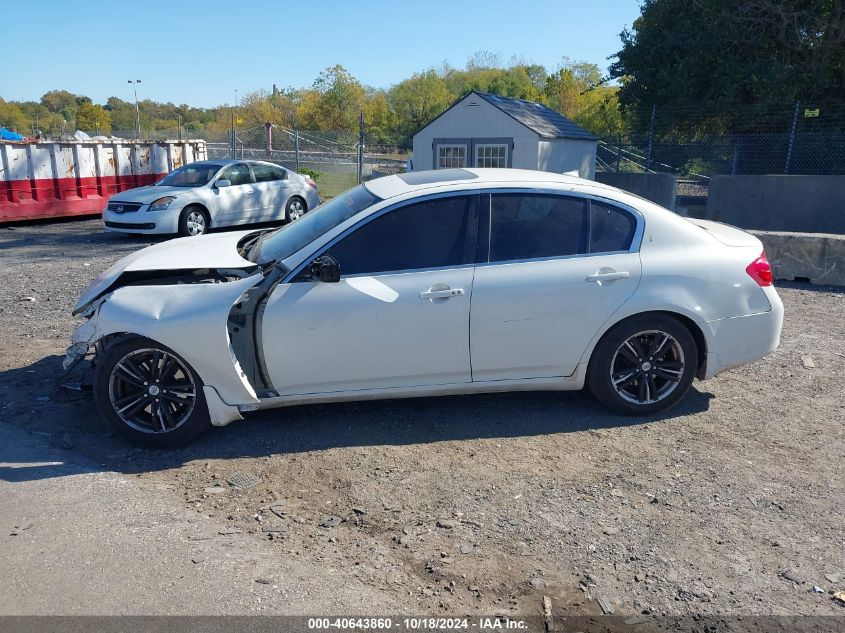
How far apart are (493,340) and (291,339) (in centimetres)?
131

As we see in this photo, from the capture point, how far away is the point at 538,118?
17234 mm

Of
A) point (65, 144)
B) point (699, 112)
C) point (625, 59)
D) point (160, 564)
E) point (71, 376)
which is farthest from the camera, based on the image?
point (625, 59)

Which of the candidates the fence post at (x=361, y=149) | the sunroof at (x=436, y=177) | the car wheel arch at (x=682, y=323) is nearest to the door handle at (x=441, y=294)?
the sunroof at (x=436, y=177)

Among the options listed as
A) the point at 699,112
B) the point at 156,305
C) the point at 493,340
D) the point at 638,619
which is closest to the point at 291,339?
the point at 156,305

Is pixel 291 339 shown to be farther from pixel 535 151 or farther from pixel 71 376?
pixel 535 151

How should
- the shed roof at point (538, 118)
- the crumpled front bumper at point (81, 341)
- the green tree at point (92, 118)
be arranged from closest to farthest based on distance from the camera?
the crumpled front bumper at point (81, 341), the shed roof at point (538, 118), the green tree at point (92, 118)

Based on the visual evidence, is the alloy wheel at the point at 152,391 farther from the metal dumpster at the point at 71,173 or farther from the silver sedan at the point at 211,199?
the metal dumpster at the point at 71,173

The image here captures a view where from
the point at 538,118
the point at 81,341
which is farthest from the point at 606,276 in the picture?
the point at 538,118

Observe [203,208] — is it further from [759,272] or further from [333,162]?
[759,272]

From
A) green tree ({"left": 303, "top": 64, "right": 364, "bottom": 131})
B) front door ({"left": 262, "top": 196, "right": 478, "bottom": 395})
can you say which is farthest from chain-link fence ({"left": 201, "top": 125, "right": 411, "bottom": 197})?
green tree ({"left": 303, "top": 64, "right": 364, "bottom": 131})

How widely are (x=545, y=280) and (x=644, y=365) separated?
3.16 feet

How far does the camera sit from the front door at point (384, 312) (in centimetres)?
439

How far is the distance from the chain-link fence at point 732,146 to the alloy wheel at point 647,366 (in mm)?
12878

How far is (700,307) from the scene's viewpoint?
4742mm
